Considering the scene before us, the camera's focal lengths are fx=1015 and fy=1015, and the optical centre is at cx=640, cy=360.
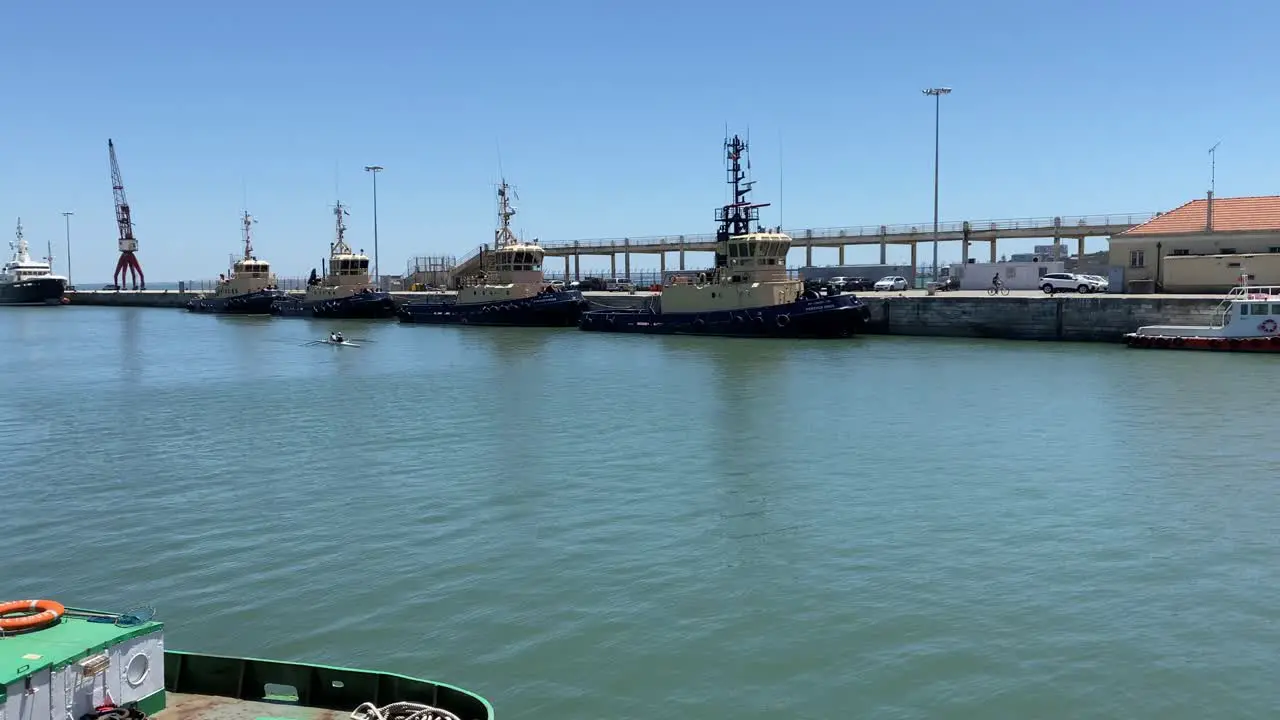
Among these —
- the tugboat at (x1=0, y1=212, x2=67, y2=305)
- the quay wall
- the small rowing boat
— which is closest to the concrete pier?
the quay wall

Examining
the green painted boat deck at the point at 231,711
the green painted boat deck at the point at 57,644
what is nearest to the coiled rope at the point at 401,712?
the green painted boat deck at the point at 231,711

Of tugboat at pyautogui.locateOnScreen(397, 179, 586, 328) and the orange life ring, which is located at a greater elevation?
tugboat at pyautogui.locateOnScreen(397, 179, 586, 328)

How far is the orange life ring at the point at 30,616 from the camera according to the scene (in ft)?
25.5

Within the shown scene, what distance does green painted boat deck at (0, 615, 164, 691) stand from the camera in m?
7.12

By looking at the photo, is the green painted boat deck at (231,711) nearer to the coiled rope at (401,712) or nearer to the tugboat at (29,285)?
the coiled rope at (401,712)

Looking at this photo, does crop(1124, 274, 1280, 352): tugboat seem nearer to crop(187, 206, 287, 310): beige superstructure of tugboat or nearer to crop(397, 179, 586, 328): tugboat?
crop(397, 179, 586, 328): tugboat

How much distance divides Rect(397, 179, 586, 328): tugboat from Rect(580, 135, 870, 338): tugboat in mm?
11721

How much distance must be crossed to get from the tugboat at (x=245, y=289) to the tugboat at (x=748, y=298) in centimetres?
5681

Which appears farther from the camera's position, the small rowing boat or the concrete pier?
the small rowing boat

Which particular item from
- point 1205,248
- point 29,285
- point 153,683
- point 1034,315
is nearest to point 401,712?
point 153,683

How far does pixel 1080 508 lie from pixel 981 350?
32.2 meters

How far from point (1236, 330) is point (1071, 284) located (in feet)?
49.5

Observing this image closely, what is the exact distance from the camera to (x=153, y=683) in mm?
8078

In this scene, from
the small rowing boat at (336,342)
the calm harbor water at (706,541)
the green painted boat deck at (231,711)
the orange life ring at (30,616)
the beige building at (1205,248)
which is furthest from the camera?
the small rowing boat at (336,342)
